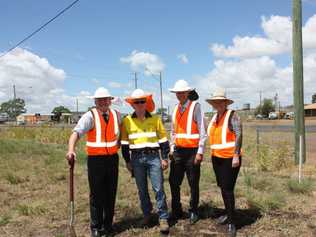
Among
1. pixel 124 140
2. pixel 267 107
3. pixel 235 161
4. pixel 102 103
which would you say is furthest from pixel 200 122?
pixel 267 107

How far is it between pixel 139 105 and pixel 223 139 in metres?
1.19

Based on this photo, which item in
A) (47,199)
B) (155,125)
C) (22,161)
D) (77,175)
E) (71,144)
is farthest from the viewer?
(22,161)

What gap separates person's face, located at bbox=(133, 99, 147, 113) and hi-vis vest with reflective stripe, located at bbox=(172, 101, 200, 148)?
57 centimetres

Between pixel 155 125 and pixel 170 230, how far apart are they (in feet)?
4.70

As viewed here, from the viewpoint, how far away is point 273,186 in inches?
327

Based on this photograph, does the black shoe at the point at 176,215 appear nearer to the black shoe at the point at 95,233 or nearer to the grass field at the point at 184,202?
the grass field at the point at 184,202

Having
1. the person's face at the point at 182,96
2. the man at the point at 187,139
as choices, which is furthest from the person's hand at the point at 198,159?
the person's face at the point at 182,96

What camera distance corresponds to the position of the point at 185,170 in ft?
19.7

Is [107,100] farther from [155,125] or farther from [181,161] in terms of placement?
[181,161]

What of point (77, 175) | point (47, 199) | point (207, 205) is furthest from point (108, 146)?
point (77, 175)

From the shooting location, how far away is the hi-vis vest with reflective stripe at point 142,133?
5.59 meters

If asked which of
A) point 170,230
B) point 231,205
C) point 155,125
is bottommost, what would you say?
point 170,230

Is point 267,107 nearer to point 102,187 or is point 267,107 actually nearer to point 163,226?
point 163,226

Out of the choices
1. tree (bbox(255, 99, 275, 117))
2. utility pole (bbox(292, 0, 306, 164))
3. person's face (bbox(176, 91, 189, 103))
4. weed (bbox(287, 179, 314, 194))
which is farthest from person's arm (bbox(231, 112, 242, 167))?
tree (bbox(255, 99, 275, 117))
